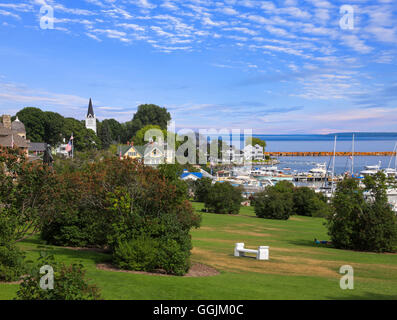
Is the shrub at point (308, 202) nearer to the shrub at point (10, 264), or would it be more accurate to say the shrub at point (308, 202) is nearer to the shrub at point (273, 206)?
the shrub at point (273, 206)

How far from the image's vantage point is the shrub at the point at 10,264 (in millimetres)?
12294

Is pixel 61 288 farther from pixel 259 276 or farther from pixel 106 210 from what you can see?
pixel 106 210

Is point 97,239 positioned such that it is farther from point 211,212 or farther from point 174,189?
point 211,212

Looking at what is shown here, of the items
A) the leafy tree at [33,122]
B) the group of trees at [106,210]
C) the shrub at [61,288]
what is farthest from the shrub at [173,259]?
the leafy tree at [33,122]

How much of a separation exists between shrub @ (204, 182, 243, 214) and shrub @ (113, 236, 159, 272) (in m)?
30.6

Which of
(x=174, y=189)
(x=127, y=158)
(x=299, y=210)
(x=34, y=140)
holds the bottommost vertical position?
(x=299, y=210)

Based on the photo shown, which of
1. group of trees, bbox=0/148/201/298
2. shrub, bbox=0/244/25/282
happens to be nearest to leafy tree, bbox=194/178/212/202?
group of trees, bbox=0/148/201/298

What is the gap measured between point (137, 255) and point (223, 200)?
31037 mm

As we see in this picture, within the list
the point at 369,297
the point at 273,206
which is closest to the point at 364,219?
the point at 369,297

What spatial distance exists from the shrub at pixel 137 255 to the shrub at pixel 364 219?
12847 mm

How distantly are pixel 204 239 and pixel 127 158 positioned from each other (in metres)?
9.95

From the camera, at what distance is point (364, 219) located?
77.0 feet
